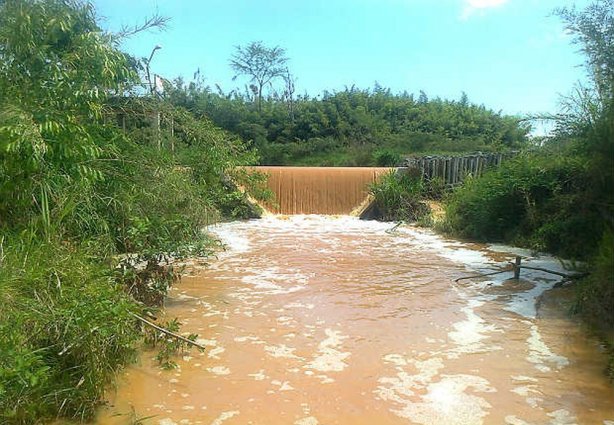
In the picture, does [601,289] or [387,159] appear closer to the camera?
[601,289]

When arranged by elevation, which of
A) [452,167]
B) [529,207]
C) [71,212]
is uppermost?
[452,167]

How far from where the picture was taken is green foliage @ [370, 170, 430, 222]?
13367 millimetres

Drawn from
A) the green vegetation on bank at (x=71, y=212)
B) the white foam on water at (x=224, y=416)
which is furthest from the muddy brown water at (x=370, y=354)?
the green vegetation on bank at (x=71, y=212)

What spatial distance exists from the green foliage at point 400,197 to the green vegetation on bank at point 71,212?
7.26 metres

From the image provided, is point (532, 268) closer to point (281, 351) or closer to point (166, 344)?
point (281, 351)

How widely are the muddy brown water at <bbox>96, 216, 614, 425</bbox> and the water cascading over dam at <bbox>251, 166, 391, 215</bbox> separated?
21.9 ft

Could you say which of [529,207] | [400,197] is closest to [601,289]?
[529,207]

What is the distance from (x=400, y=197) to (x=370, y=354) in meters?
9.04

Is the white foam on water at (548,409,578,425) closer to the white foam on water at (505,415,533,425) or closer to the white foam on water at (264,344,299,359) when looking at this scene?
the white foam on water at (505,415,533,425)

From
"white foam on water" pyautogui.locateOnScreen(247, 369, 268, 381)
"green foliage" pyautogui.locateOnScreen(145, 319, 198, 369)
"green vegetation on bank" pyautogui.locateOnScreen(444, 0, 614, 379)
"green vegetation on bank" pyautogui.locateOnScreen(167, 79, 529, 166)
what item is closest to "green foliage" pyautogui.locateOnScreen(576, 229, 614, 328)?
"green vegetation on bank" pyautogui.locateOnScreen(444, 0, 614, 379)

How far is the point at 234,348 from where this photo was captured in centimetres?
494

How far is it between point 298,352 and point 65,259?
1.94 meters

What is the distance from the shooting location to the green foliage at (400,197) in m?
13.4

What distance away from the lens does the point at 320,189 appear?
50.3ft
